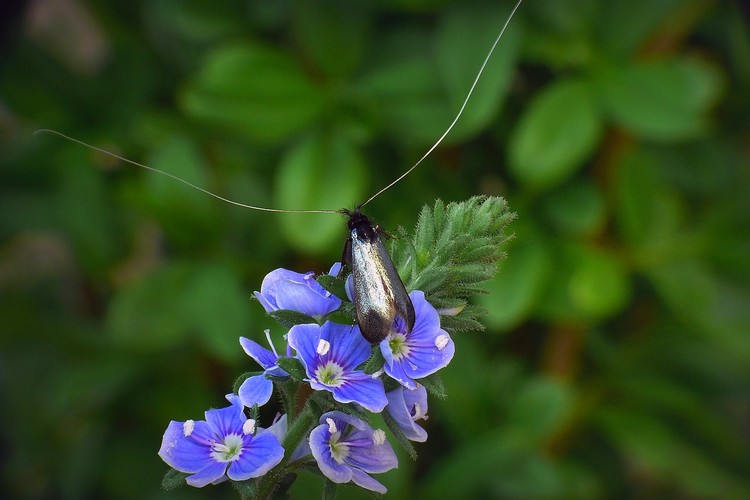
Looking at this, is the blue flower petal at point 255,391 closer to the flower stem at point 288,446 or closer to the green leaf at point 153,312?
the flower stem at point 288,446

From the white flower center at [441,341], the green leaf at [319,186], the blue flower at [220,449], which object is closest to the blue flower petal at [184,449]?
the blue flower at [220,449]

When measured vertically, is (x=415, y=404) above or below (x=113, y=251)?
below

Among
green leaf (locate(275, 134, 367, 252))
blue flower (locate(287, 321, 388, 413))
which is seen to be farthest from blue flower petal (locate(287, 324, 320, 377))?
green leaf (locate(275, 134, 367, 252))

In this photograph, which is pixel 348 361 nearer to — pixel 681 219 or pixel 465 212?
pixel 465 212

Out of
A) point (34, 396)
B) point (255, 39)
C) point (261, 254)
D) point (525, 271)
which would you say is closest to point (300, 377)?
point (525, 271)

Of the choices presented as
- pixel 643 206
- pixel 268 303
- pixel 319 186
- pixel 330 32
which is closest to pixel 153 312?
pixel 319 186
